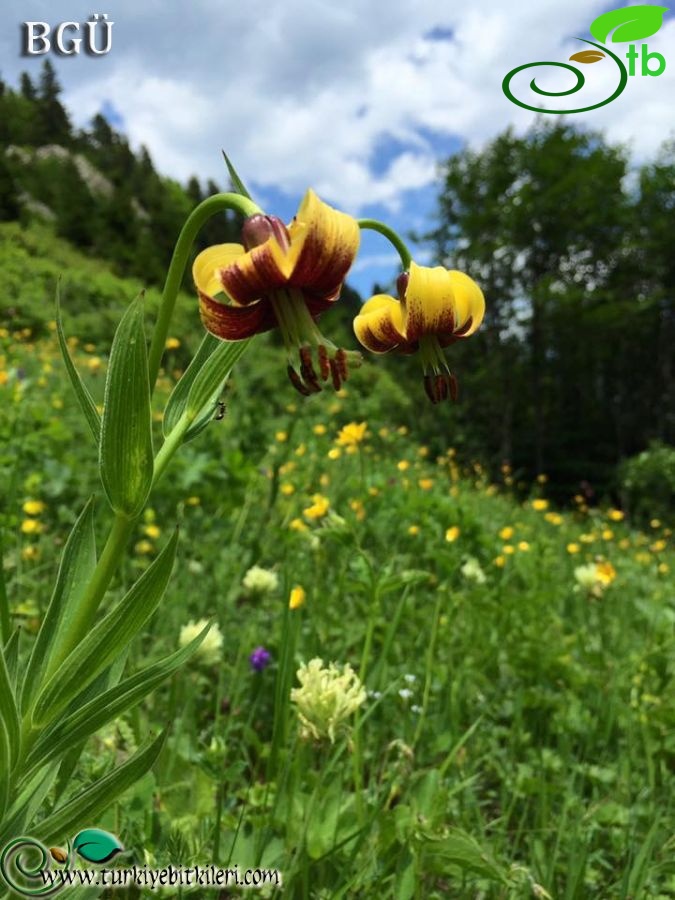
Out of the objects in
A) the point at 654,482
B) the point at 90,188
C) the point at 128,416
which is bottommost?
the point at 128,416

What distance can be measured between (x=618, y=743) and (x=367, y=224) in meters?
1.46

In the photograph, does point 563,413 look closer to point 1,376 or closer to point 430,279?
point 1,376

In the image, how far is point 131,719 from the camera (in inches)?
50.2

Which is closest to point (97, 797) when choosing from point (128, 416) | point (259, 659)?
point (128, 416)

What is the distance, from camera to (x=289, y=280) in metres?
0.69

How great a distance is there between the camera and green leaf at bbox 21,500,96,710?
0.78 meters

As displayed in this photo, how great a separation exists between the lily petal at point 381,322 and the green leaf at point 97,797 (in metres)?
0.51

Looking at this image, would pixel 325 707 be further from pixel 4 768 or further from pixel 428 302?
pixel 428 302

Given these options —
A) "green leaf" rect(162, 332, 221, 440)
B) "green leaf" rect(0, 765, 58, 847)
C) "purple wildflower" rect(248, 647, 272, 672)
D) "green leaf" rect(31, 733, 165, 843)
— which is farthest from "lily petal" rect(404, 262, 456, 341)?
"purple wildflower" rect(248, 647, 272, 672)

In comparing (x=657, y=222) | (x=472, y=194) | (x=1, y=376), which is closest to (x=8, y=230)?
(x=472, y=194)

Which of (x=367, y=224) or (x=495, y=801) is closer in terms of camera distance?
(x=367, y=224)

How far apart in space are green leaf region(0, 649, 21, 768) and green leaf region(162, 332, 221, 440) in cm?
32

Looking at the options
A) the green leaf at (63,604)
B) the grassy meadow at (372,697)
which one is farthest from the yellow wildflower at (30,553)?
the green leaf at (63,604)

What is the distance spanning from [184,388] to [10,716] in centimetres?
41
